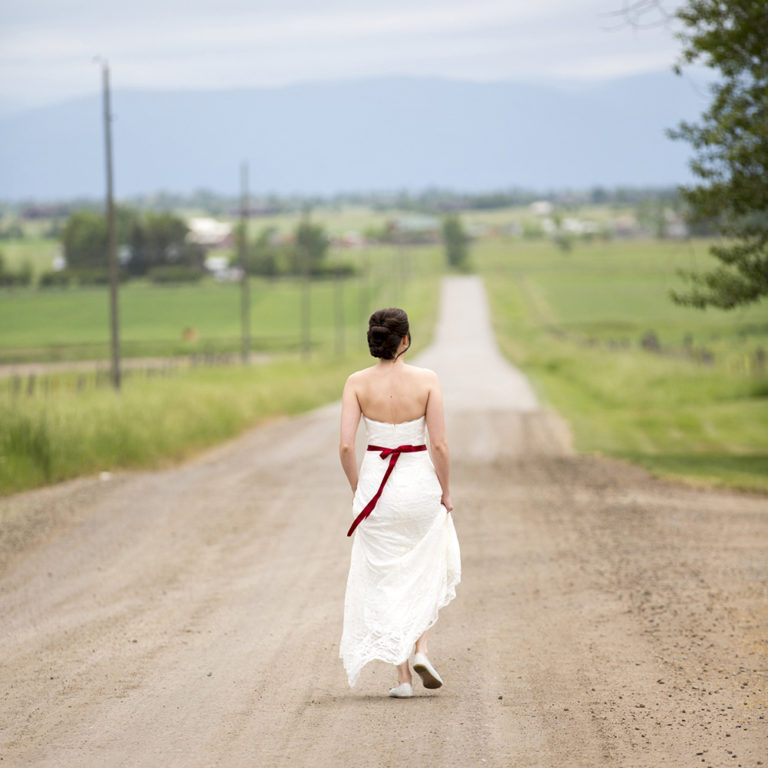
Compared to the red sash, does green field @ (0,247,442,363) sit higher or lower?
lower

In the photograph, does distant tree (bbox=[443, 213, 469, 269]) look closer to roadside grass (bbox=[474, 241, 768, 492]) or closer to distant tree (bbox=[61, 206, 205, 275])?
roadside grass (bbox=[474, 241, 768, 492])

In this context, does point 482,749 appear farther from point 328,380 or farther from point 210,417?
point 328,380

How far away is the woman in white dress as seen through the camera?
22.6ft

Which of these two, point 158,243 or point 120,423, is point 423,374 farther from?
point 158,243

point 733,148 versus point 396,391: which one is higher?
point 733,148

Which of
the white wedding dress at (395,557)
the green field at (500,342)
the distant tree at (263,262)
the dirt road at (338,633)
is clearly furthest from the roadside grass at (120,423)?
the distant tree at (263,262)

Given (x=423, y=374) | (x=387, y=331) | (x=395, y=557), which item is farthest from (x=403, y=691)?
(x=387, y=331)

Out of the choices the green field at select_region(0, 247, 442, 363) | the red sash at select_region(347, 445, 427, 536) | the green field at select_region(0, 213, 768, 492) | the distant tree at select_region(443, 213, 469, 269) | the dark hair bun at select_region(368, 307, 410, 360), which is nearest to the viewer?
the dark hair bun at select_region(368, 307, 410, 360)

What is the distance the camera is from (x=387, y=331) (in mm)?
6820

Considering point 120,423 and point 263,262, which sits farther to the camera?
point 263,262

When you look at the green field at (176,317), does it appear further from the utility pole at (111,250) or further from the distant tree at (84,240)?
the utility pole at (111,250)

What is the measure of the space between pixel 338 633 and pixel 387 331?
267 cm

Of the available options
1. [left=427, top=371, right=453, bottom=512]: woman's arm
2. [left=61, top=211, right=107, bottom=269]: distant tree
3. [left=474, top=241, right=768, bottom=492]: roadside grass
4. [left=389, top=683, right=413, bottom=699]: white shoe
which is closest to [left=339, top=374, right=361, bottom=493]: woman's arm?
[left=427, top=371, right=453, bottom=512]: woman's arm

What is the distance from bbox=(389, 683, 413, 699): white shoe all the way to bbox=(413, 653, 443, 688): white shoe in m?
0.10
